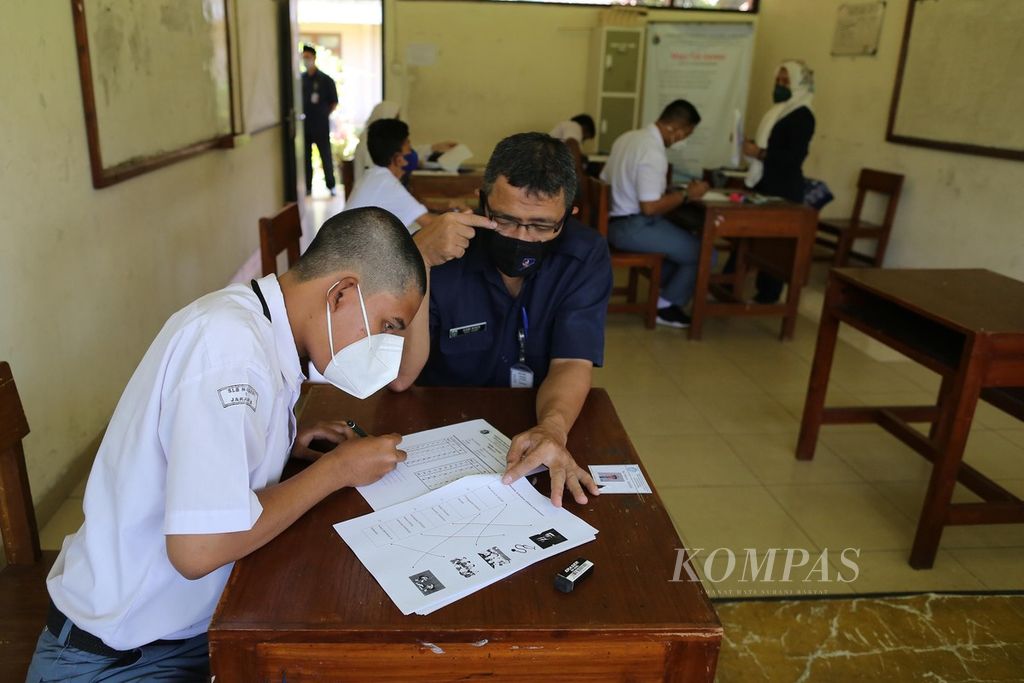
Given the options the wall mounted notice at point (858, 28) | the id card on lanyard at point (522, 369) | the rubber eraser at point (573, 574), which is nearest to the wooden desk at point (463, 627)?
the rubber eraser at point (573, 574)

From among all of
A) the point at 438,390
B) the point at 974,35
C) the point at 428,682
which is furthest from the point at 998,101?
the point at 428,682

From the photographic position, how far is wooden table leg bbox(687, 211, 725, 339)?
4.02m

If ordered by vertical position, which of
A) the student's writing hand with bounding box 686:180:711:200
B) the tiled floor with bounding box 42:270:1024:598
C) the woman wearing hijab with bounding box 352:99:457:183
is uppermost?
the woman wearing hijab with bounding box 352:99:457:183

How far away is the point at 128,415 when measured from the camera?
0.95m

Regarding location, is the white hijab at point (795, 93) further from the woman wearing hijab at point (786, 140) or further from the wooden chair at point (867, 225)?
the wooden chair at point (867, 225)

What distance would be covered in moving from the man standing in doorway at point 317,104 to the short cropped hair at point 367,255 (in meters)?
6.77

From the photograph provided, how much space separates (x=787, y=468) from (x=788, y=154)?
2596mm

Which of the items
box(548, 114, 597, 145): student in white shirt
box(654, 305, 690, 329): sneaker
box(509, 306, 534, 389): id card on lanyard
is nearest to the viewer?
box(509, 306, 534, 389): id card on lanyard

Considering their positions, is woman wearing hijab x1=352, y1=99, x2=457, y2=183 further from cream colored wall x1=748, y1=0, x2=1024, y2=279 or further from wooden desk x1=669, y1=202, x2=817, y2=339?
cream colored wall x1=748, y1=0, x2=1024, y2=279

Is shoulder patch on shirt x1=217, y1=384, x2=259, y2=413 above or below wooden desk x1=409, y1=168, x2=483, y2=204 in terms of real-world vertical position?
above

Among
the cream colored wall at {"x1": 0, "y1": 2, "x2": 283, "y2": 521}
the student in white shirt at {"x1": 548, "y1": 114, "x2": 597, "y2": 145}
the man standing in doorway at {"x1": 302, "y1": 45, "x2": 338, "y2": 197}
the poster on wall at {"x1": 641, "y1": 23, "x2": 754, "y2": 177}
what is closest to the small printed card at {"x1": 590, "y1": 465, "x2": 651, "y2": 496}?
the cream colored wall at {"x1": 0, "y1": 2, "x2": 283, "y2": 521}

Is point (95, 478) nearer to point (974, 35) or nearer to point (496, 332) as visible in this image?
point (496, 332)

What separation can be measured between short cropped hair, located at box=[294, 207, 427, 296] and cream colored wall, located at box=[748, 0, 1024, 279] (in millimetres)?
4128

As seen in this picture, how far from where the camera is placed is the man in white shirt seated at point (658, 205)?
4.22 m
